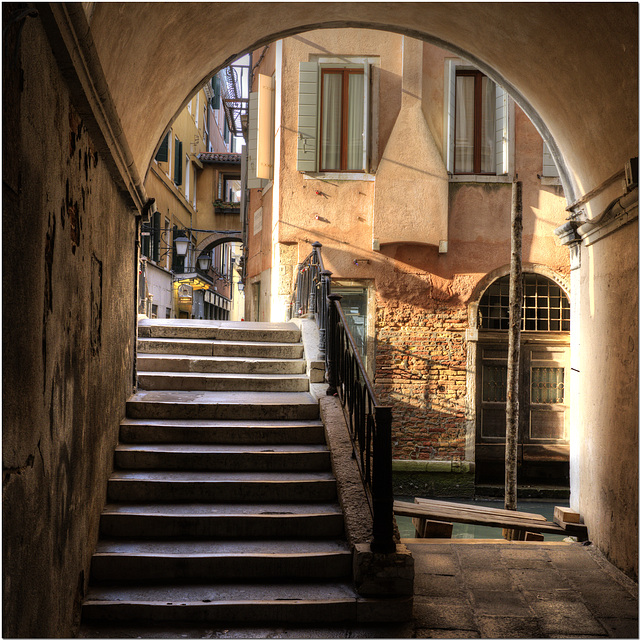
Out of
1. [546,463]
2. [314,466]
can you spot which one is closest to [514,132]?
[546,463]

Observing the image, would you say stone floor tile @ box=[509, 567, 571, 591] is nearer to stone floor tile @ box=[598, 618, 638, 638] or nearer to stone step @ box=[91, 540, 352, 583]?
stone floor tile @ box=[598, 618, 638, 638]

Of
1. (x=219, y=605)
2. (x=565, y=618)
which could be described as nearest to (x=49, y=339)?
(x=219, y=605)

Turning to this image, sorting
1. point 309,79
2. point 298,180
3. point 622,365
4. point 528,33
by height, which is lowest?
point 622,365

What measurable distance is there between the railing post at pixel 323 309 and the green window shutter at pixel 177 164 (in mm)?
16475

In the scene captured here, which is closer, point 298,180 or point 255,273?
point 298,180

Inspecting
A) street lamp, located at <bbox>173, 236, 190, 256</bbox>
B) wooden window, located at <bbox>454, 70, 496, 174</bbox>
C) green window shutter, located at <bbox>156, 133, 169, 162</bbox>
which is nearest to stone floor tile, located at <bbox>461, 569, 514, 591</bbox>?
wooden window, located at <bbox>454, 70, 496, 174</bbox>

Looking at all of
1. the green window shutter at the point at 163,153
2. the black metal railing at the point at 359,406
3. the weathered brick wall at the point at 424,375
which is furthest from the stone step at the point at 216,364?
the green window shutter at the point at 163,153

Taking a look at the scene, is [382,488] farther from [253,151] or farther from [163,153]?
[163,153]

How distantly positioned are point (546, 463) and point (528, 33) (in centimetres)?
902

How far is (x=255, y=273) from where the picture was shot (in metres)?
15.1

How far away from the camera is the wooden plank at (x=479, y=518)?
5816 millimetres

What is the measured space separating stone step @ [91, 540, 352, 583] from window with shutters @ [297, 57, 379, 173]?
27.9 feet

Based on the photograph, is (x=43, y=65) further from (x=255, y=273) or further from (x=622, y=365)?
(x=255, y=273)

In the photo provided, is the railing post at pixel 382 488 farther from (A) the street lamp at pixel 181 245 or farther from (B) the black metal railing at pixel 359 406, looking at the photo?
(A) the street lamp at pixel 181 245
